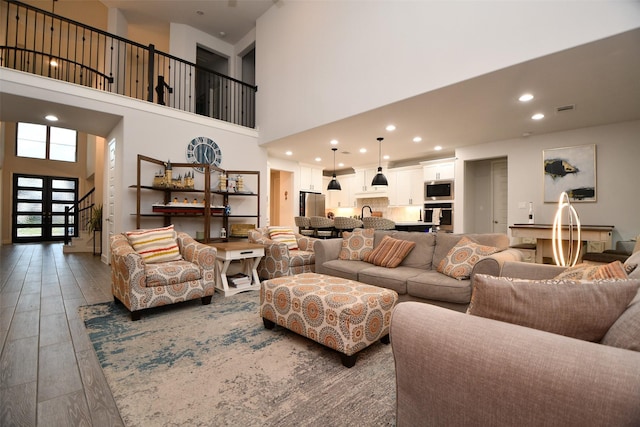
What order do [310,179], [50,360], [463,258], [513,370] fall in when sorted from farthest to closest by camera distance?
1. [310,179]
2. [463,258]
3. [50,360]
4. [513,370]

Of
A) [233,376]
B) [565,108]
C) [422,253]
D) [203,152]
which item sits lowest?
[233,376]

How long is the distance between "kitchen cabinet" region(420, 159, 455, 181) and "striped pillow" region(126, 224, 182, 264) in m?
5.70

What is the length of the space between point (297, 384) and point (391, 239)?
2124 mm

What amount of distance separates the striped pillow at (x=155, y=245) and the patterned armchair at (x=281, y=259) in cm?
113

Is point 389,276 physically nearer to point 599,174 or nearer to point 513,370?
point 513,370

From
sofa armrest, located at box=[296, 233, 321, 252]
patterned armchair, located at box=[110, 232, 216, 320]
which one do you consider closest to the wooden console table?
sofa armrest, located at box=[296, 233, 321, 252]

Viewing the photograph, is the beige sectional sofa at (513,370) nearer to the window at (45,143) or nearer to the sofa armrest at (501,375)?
the sofa armrest at (501,375)

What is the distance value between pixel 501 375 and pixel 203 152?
5.77m

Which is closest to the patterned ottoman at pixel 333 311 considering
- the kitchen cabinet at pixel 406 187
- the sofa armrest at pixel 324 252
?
the sofa armrest at pixel 324 252

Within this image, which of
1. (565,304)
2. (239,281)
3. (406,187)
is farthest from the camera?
(406,187)

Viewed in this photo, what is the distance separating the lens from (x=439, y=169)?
6773 millimetres

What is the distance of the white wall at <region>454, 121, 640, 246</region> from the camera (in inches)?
174

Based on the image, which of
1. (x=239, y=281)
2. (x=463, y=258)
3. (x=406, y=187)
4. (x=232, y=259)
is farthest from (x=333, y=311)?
(x=406, y=187)

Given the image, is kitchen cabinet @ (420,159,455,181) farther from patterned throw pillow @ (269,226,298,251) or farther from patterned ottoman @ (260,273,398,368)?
patterned ottoman @ (260,273,398,368)
